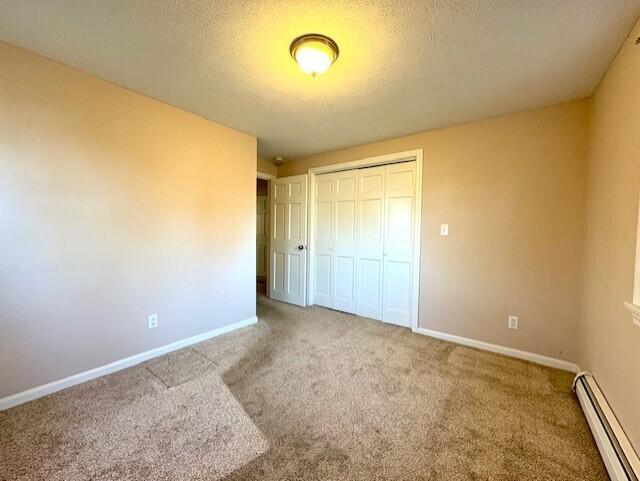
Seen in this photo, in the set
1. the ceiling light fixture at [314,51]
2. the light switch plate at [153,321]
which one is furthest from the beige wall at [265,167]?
the ceiling light fixture at [314,51]

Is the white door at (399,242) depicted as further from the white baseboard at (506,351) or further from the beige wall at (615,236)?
the beige wall at (615,236)

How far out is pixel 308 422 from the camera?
5.63ft

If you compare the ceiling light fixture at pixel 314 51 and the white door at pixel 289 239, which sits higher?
the ceiling light fixture at pixel 314 51

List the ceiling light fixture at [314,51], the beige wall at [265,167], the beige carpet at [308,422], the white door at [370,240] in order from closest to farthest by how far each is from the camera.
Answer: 1. the beige carpet at [308,422]
2. the ceiling light fixture at [314,51]
3. the white door at [370,240]
4. the beige wall at [265,167]

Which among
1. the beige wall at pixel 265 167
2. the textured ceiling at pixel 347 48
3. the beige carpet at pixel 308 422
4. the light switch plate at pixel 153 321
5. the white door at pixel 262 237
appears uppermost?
the textured ceiling at pixel 347 48

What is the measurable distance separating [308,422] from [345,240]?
2525 mm

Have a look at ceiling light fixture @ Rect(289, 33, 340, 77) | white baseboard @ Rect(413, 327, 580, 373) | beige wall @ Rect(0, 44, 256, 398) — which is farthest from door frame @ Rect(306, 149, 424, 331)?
ceiling light fixture @ Rect(289, 33, 340, 77)

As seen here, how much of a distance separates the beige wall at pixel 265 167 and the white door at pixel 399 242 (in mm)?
1972

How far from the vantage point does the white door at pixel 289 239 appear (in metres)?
4.29

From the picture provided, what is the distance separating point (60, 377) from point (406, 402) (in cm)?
244

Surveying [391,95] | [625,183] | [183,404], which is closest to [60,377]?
[183,404]

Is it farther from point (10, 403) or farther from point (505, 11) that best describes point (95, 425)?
point (505, 11)

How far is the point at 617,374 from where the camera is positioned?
1.59 m

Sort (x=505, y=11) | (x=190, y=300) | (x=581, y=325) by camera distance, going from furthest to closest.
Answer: (x=190, y=300), (x=581, y=325), (x=505, y=11)
